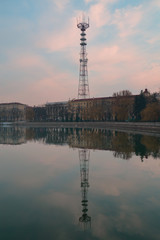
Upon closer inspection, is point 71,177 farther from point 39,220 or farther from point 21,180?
point 39,220

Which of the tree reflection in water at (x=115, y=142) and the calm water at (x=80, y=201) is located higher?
the tree reflection in water at (x=115, y=142)

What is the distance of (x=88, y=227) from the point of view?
Result: 6906mm

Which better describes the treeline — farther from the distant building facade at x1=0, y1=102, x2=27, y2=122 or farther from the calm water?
the calm water

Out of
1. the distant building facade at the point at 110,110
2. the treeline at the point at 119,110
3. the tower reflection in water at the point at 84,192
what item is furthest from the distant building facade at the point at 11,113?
the tower reflection in water at the point at 84,192

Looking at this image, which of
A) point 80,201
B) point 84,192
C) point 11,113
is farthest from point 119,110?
point 11,113

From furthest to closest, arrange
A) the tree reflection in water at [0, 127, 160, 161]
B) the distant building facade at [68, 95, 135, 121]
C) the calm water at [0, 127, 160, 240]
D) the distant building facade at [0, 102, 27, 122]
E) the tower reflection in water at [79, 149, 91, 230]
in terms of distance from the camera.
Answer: the distant building facade at [0, 102, 27, 122] → the distant building facade at [68, 95, 135, 121] → the tree reflection in water at [0, 127, 160, 161] → the tower reflection in water at [79, 149, 91, 230] → the calm water at [0, 127, 160, 240]

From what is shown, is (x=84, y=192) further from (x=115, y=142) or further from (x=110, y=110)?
(x=110, y=110)

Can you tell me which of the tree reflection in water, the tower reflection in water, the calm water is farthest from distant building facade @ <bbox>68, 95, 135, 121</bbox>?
the calm water

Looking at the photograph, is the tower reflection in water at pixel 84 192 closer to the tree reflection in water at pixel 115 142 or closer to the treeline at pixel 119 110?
the tree reflection in water at pixel 115 142

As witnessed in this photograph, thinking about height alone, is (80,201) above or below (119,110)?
below

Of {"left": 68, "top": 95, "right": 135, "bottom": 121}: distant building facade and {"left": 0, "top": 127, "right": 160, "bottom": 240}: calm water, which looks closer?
{"left": 0, "top": 127, "right": 160, "bottom": 240}: calm water

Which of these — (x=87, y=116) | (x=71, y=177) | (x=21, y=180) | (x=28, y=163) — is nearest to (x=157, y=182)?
(x=71, y=177)

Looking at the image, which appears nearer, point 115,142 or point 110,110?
point 115,142

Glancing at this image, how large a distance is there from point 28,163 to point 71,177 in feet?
17.5
